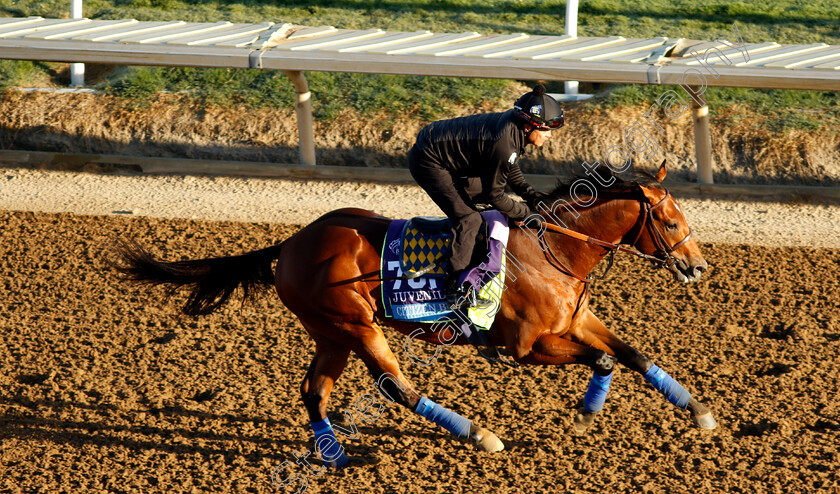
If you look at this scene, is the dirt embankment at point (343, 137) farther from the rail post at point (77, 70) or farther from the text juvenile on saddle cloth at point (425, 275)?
the text juvenile on saddle cloth at point (425, 275)

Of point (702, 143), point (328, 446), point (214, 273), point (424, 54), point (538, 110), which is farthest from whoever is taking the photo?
point (424, 54)

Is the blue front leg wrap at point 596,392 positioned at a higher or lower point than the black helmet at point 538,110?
lower

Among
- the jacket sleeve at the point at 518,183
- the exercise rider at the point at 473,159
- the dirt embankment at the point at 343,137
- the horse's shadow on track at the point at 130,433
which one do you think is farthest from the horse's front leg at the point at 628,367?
the dirt embankment at the point at 343,137

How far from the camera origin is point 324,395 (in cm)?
502

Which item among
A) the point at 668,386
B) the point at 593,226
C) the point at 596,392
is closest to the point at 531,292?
the point at 593,226

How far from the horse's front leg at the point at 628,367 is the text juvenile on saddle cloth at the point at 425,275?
650 mm

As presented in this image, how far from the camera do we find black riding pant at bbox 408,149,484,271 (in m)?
4.80

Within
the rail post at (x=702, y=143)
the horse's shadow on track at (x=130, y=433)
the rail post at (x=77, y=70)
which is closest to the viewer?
the horse's shadow on track at (x=130, y=433)

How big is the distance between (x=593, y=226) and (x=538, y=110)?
79cm

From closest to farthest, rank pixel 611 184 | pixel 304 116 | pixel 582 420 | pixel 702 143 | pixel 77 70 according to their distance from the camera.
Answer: pixel 611 184, pixel 582 420, pixel 702 143, pixel 304 116, pixel 77 70

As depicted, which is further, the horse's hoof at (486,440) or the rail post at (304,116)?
the rail post at (304,116)

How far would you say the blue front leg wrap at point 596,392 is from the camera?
4996 millimetres

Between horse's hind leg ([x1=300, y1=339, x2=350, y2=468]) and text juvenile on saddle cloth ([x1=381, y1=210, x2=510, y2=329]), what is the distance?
448 mm

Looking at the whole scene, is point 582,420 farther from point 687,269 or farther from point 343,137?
point 343,137
